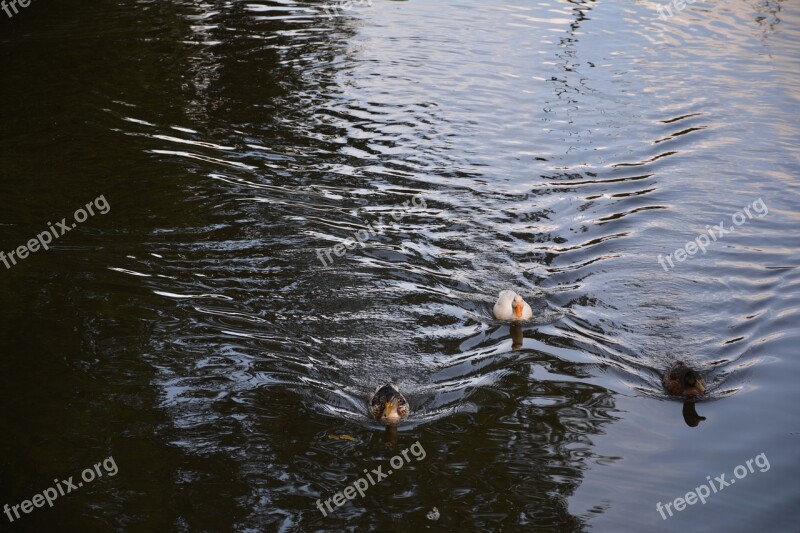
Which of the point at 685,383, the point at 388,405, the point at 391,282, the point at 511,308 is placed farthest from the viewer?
the point at 391,282

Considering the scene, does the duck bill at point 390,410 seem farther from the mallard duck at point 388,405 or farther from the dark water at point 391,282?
Answer: the dark water at point 391,282

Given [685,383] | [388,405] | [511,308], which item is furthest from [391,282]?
[685,383]

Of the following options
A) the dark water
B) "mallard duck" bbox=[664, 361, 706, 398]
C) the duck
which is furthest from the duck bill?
"mallard duck" bbox=[664, 361, 706, 398]

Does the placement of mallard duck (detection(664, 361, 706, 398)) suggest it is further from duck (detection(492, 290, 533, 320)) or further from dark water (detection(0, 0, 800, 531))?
duck (detection(492, 290, 533, 320))

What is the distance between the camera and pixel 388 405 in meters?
7.41

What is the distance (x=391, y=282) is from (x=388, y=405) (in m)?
2.64

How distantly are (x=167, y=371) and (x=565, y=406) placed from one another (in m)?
3.92

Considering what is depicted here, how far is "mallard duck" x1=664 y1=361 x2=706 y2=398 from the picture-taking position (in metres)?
7.89

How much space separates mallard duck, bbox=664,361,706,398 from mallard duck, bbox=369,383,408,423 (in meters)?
2.63

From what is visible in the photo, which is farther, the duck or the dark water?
the duck

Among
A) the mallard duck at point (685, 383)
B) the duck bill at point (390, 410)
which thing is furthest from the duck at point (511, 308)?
the duck bill at point (390, 410)

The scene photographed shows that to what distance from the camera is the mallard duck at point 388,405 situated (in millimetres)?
7426

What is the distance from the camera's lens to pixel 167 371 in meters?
8.20

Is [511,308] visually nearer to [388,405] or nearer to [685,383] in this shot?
[685,383]
